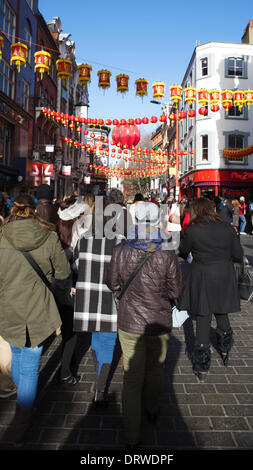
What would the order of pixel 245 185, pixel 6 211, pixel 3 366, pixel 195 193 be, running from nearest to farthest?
1. pixel 3 366
2. pixel 6 211
3. pixel 245 185
4. pixel 195 193

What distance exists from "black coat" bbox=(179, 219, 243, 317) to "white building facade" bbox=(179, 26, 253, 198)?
2265cm

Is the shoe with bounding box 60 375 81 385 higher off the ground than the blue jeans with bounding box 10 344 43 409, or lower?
lower

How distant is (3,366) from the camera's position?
337cm

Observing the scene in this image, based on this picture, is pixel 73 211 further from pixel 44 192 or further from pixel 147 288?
pixel 147 288

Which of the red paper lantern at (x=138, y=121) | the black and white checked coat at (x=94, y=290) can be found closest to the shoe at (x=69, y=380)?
the black and white checked coat at (x=94, y=290)

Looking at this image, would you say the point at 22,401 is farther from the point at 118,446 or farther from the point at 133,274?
the point at 133,274

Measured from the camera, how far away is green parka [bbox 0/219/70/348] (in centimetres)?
268

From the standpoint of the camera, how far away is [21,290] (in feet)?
8.82

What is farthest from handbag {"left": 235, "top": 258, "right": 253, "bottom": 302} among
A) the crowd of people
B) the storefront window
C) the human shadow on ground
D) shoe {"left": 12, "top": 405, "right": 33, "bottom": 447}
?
the storefront window

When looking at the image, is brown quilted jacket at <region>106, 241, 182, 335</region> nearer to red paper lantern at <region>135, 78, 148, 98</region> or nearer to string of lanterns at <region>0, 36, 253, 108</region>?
string of lanterns at <region>0, 36, 253, 108</region>

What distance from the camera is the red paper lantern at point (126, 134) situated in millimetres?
14742

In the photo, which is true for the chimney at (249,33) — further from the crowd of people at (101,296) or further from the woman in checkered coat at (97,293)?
the woman in checkered coat at (97,293)
